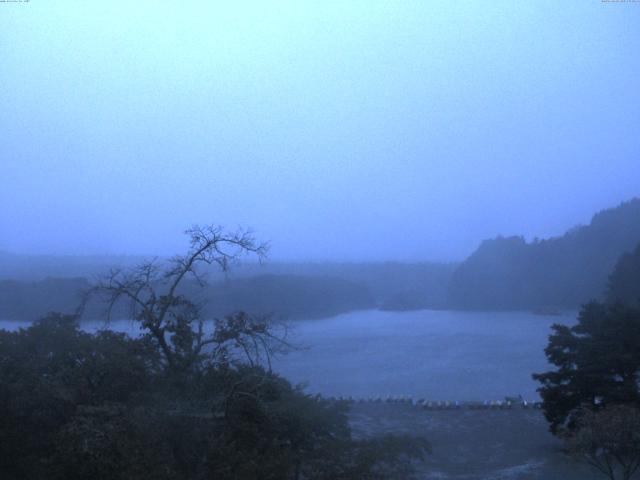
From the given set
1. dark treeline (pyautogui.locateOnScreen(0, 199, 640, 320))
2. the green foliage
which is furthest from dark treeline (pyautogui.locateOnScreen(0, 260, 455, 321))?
the green foliage

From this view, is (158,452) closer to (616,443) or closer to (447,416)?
(616,443)

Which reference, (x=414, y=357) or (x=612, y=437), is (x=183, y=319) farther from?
(x=414, y=357)

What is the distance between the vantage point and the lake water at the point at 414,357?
1268 centimetres

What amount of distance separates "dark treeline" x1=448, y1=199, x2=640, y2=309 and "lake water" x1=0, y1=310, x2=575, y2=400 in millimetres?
5376

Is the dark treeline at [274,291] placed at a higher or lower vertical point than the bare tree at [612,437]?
higher

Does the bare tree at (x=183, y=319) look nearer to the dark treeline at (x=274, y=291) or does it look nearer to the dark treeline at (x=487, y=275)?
the dark treeline at (x=274, y=291)

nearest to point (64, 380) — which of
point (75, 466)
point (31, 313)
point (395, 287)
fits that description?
point (75, 466)

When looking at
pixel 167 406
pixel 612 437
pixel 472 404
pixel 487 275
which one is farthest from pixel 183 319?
pixel 487 275

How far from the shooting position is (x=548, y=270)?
28.1m

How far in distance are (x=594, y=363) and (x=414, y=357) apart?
24.2 feet

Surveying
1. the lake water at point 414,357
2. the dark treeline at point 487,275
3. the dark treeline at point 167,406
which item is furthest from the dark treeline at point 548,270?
the dark treeline at point 167,406

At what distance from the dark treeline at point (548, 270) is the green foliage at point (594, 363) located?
16769mm

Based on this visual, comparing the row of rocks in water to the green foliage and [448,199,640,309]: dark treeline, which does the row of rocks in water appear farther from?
[448,199,640,309]: dark treeline

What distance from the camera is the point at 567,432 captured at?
254 inches
